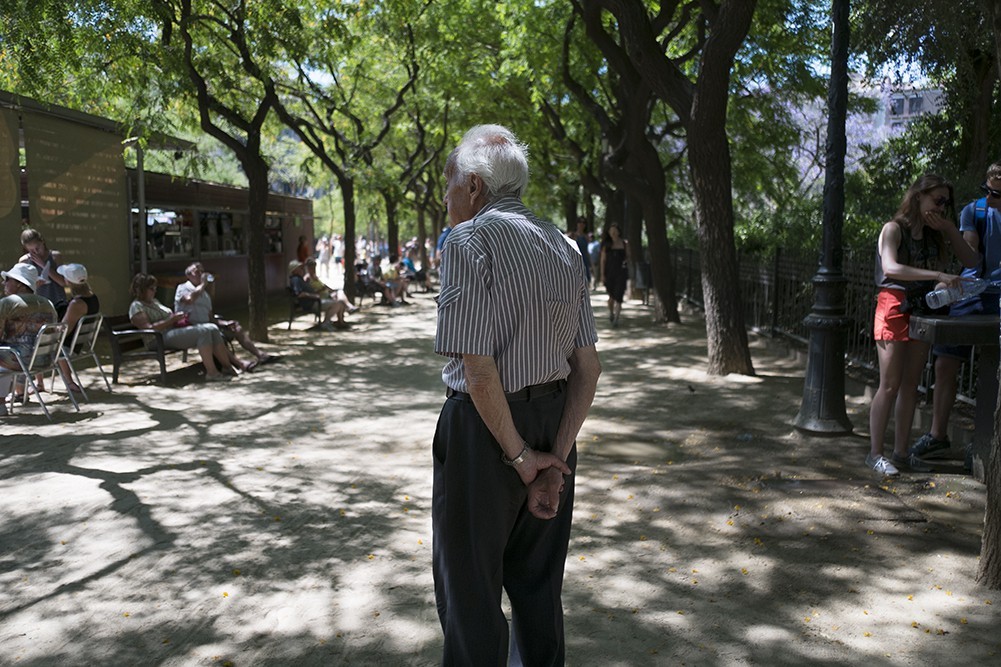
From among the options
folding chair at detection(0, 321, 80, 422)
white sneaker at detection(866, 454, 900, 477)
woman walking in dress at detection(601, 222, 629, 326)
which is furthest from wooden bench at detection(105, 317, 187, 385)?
woman walking in dress at detection(601, 222, 629, 326)

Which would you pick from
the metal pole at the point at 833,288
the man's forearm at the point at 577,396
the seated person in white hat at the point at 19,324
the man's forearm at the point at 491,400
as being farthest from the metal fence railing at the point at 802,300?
the seated person in white hat at the point at 19,324

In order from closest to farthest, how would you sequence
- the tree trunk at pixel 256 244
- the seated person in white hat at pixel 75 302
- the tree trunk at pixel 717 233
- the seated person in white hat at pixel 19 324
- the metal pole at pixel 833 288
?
1. the metal pole at pixel 833 288
2. the seated person in white hat at pixel 19 324
3. the seated person in white hat at pixel 75 302
4. the tree trunk at pixel 717 233
5. the tree trunk at pixel 256 244

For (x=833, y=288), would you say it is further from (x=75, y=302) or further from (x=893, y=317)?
(x=75, y=302)

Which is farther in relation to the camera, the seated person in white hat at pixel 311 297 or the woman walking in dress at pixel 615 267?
the seated person in white hat at pixel 311 297

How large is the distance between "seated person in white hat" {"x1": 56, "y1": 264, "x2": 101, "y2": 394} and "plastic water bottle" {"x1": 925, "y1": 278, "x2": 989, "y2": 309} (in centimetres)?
762

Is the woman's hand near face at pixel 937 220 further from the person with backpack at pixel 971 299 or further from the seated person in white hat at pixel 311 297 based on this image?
the seated person in white hat at pixel 311 297

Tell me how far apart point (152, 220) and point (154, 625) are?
1572 centimetres

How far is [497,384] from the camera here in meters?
2.68

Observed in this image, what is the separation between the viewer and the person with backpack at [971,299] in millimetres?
6266

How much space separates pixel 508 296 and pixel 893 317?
416 centimetres

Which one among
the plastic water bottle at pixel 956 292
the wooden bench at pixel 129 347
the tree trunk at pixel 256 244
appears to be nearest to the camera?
the plastic water bottle at pixel 956 292

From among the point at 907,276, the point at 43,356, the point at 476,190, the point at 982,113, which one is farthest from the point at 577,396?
the point at 982,113

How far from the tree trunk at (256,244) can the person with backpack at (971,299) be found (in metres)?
10.9

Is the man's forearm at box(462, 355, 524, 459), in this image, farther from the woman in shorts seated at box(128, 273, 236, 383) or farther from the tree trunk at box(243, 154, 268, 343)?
the tree trunk at box(243, 154, 268, 343)
